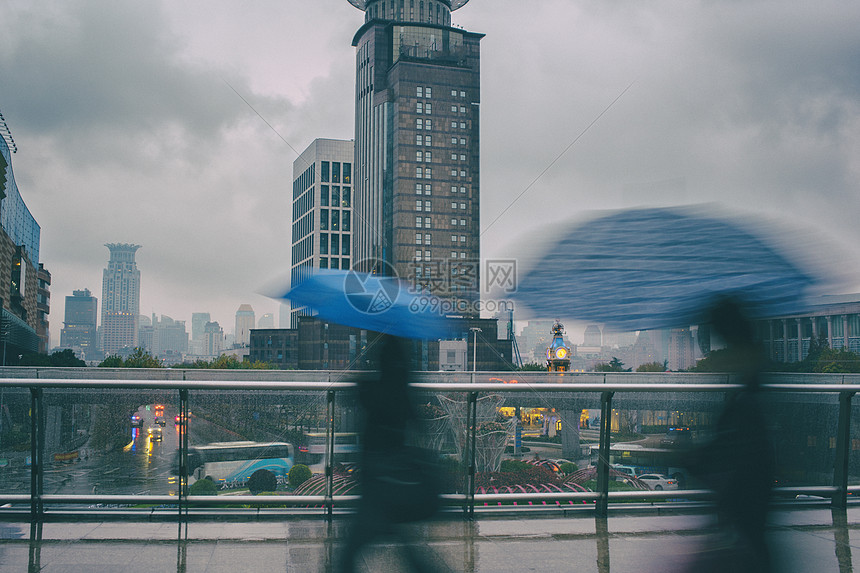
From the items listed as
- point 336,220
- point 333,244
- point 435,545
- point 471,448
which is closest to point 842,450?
point 471,448

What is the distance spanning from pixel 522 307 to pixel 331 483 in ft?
14.6

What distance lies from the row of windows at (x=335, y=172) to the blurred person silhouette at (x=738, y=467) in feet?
525

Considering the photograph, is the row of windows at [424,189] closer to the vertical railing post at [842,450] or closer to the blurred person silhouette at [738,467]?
the vertical railing post at [842,450]

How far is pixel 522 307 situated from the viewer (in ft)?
9.95

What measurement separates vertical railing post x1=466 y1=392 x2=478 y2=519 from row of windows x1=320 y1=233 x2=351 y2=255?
149480mm

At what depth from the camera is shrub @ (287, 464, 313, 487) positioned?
6.95m

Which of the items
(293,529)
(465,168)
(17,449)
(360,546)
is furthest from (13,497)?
(465,168)

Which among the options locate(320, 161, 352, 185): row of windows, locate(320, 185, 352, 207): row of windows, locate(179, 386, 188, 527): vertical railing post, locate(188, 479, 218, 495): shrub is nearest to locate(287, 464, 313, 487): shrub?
locate(188, 479, 218, 495): shrub

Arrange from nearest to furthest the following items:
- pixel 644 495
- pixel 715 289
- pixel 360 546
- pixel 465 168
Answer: pixel 715 289 → pixel 360 546 → pixel 644 495 → pixel 465 168

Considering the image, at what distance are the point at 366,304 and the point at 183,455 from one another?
3.65 m

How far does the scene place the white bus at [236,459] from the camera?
6.78 metres

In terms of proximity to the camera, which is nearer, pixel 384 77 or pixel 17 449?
pixel 17 449

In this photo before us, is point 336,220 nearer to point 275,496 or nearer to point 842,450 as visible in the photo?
point 275,496

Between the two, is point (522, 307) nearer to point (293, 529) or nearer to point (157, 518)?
point (293, 529)
